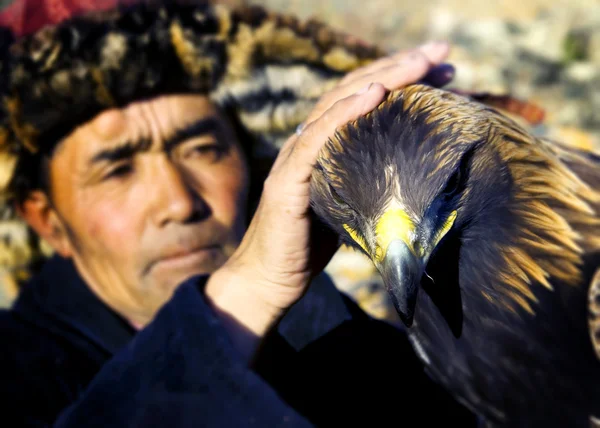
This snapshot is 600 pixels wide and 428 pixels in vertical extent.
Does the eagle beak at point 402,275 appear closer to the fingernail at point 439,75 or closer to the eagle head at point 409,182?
the eagle head at point 409,182

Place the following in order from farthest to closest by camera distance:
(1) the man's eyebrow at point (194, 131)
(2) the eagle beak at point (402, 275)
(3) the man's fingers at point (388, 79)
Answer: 1. (1) the man's eyebrow at point (194, 131)
2. (3) the man's fingers at point (388, 79)
3. (2) the eagle beak at point (402, 275)

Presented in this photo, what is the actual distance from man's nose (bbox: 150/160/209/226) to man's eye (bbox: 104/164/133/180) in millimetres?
128

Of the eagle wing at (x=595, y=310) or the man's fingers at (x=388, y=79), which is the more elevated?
the man's fingers at (x=388, y=79)

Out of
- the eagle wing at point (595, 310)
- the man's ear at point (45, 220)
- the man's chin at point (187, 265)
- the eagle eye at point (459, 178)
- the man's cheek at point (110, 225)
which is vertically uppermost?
the eagle eye at point (459, 178)

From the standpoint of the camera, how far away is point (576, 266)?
188cm

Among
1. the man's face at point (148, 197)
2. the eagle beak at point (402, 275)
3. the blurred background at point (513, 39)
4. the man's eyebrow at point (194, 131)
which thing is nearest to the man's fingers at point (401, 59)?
the eagle beak at point (402, 275)

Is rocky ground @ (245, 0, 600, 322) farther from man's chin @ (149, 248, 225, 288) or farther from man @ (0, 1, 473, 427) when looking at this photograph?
man's chin @ (149, 248, 225, 288)

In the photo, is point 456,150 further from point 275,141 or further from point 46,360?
point 46,360

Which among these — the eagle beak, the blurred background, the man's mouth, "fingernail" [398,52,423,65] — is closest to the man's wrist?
the eagle beak

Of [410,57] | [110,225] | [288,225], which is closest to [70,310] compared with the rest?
[110,225]

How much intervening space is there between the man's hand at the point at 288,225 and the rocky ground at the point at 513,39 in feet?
10.9

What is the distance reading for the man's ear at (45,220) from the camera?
318 centimetres

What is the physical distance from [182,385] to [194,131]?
5.04 feet

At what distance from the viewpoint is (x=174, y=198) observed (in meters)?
2.80
